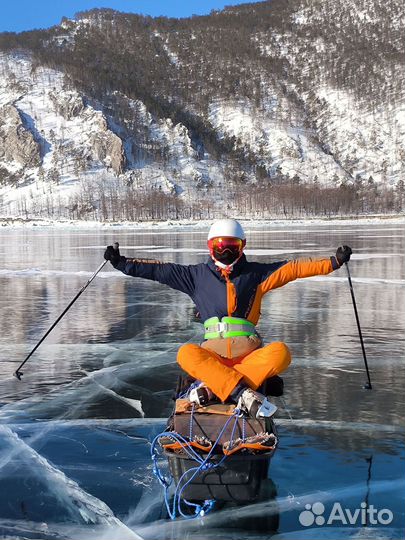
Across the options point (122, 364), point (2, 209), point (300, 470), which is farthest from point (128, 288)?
point (2, 209)

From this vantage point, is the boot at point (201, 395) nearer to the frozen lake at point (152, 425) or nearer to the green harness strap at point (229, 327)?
the green harness strap at point (229, 327)

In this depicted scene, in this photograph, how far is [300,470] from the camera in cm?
565

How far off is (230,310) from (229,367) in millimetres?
509

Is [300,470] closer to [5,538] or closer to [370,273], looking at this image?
[5,538]

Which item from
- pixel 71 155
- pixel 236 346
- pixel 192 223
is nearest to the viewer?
pixel 236 346

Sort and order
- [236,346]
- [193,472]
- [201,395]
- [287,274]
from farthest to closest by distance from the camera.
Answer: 1. [287,274]
2. [236,346]
3. [201,395]
4. [193,472]

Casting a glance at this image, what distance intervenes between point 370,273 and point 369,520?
56.6 feet

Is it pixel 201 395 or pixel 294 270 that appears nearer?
pixel 201 395

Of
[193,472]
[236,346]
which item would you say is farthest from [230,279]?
[193,472]

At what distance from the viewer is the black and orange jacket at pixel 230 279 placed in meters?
5.48

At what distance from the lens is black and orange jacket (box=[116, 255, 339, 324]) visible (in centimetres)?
548

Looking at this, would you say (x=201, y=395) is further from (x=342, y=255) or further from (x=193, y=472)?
(x=342, y=255)

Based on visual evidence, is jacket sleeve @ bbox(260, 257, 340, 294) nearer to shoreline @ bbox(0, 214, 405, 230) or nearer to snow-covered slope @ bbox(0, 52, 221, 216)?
shoreline @ bbox(0, 214, 405, 230)

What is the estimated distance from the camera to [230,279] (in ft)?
18.1
